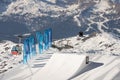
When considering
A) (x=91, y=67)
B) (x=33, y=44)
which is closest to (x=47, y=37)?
(x=33, y=44)

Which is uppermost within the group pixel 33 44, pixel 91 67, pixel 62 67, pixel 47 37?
pixel 47 37

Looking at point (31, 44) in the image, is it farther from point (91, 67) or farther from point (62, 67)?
point (91, 67)

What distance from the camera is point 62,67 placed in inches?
2270

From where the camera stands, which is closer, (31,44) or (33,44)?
(31,44)

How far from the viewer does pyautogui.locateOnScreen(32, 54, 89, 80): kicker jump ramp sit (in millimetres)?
55625

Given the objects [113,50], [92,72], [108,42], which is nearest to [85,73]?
[92,72]

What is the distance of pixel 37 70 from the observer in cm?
6034

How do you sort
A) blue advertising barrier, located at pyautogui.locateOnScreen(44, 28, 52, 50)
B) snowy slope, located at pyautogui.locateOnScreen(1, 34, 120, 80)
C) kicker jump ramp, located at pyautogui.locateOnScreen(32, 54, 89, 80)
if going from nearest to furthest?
snowy slope, located at pyautogui.locateOnScreen(1, 34, 120, 80) → kicker jump ramp, located at pyautogui.locateOnScreen(32, 54, 89, 80) → blue advertising barrier, located at pyautogui.locateOnScreen(44, 28, 52, 50)

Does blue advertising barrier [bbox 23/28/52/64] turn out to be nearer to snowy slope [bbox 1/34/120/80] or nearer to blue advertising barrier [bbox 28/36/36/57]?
blue advertising barrier [bbox 28/36/36/57]

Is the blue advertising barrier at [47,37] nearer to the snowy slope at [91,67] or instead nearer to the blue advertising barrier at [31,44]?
the snowy slope at [91,67]

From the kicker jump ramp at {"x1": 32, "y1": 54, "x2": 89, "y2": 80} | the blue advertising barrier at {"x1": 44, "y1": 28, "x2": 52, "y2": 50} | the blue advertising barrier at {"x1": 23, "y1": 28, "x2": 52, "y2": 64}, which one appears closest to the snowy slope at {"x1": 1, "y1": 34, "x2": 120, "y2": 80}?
the kicker jump ramp at {"x1": 32, "y1": 54, "x2": 89, "y2": 80}

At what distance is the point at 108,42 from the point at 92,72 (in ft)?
121

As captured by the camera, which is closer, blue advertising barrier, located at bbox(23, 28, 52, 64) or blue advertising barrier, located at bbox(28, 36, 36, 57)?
blue advertising barrier, located at bbox(23, 28, 52, 64)

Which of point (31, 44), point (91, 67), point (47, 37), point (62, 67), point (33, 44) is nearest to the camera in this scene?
point (91, 67)
